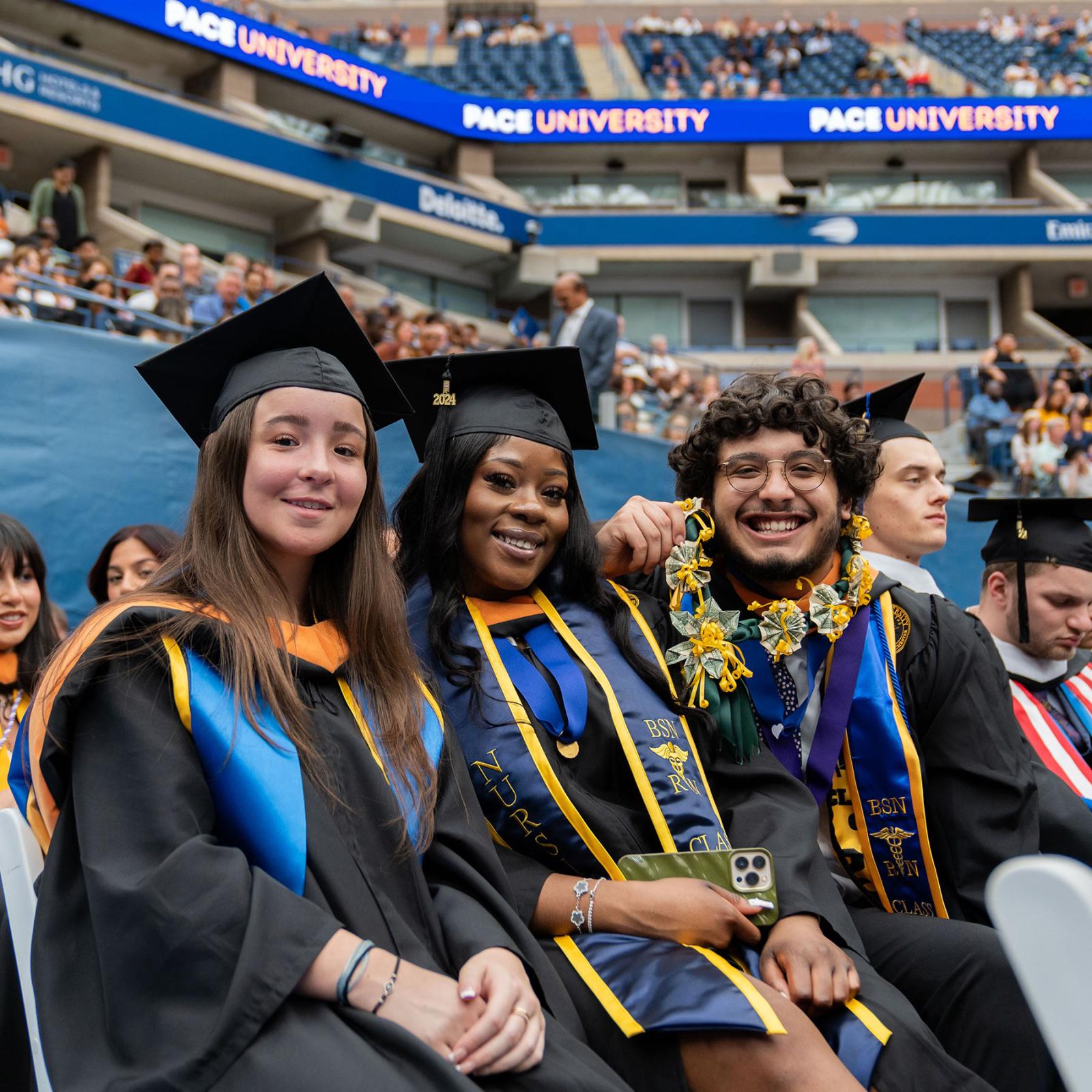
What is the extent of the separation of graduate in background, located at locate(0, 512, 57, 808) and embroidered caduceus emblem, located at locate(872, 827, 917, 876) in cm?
263

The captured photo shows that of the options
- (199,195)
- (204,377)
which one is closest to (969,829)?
(204,377)

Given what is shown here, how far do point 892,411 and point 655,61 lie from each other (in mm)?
26207

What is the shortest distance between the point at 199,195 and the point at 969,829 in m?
20.0

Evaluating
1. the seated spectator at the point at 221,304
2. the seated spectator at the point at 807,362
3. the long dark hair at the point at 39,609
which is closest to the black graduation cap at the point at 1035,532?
the long dark hair at the point at 39,609

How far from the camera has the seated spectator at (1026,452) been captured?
39.2ft

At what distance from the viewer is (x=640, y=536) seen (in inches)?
119

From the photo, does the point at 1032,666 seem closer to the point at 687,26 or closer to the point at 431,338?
the point at 431,338

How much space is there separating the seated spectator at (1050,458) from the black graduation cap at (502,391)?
9870 mm

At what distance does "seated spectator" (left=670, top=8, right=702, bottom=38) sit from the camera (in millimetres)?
29672

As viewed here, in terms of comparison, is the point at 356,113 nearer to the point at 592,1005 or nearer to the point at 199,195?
the point at 199,195

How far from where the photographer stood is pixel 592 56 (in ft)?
97.2

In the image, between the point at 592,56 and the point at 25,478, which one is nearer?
the point at 25,478

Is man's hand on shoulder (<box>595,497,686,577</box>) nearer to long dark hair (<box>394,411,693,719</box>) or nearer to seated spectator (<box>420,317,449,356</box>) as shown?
long dark hair (<box>394,411,693,719</box>)

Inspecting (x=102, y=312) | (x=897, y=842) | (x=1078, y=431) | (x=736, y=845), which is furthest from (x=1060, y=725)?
(x=1078, y=431)
